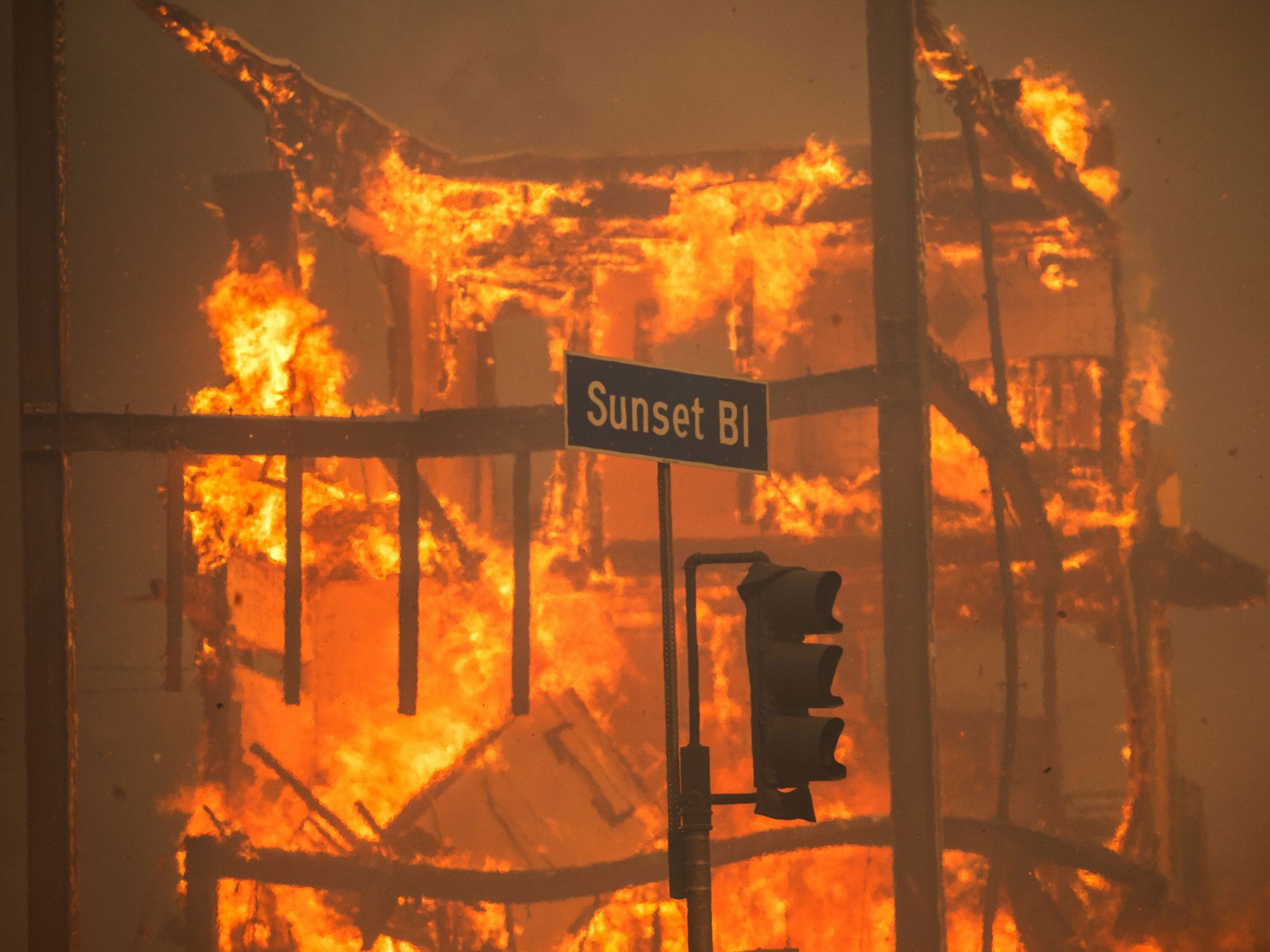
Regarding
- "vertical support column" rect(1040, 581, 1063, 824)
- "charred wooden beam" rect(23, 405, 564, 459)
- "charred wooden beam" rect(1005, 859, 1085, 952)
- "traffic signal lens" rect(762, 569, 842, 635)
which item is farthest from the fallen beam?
"traffic signal lens" rect(762, 569, 842, 635)

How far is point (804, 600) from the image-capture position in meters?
2.58

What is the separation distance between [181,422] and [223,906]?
215 centimetres

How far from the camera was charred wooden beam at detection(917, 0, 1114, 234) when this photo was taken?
5.50 m

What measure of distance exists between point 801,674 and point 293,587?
11.2 ft

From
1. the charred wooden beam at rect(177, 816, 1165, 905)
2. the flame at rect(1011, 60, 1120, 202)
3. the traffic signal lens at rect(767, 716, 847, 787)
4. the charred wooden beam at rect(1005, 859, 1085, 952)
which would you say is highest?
the flame at rect(1011, 60, 1120, 202)

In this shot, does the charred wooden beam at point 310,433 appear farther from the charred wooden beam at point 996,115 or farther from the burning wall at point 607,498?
the charred wooden beam at point 996,115

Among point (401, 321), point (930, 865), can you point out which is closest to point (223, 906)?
point (401, 321)

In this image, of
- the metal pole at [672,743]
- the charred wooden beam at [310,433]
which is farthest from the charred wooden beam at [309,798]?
the metal pole at [672,743]

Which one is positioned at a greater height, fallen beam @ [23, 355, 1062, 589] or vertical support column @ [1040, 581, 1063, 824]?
fallen beam @ [23, 355, 1062, 589]

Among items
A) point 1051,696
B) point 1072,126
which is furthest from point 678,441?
point 1072,126

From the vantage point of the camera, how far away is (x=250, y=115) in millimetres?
5574

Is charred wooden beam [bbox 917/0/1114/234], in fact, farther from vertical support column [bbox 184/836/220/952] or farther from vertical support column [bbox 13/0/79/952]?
vertical support column [bbox 184/836/220/952]

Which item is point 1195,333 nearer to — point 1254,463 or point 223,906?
point 1254,463

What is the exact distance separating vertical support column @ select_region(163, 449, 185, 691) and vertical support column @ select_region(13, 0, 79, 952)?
441 mm
